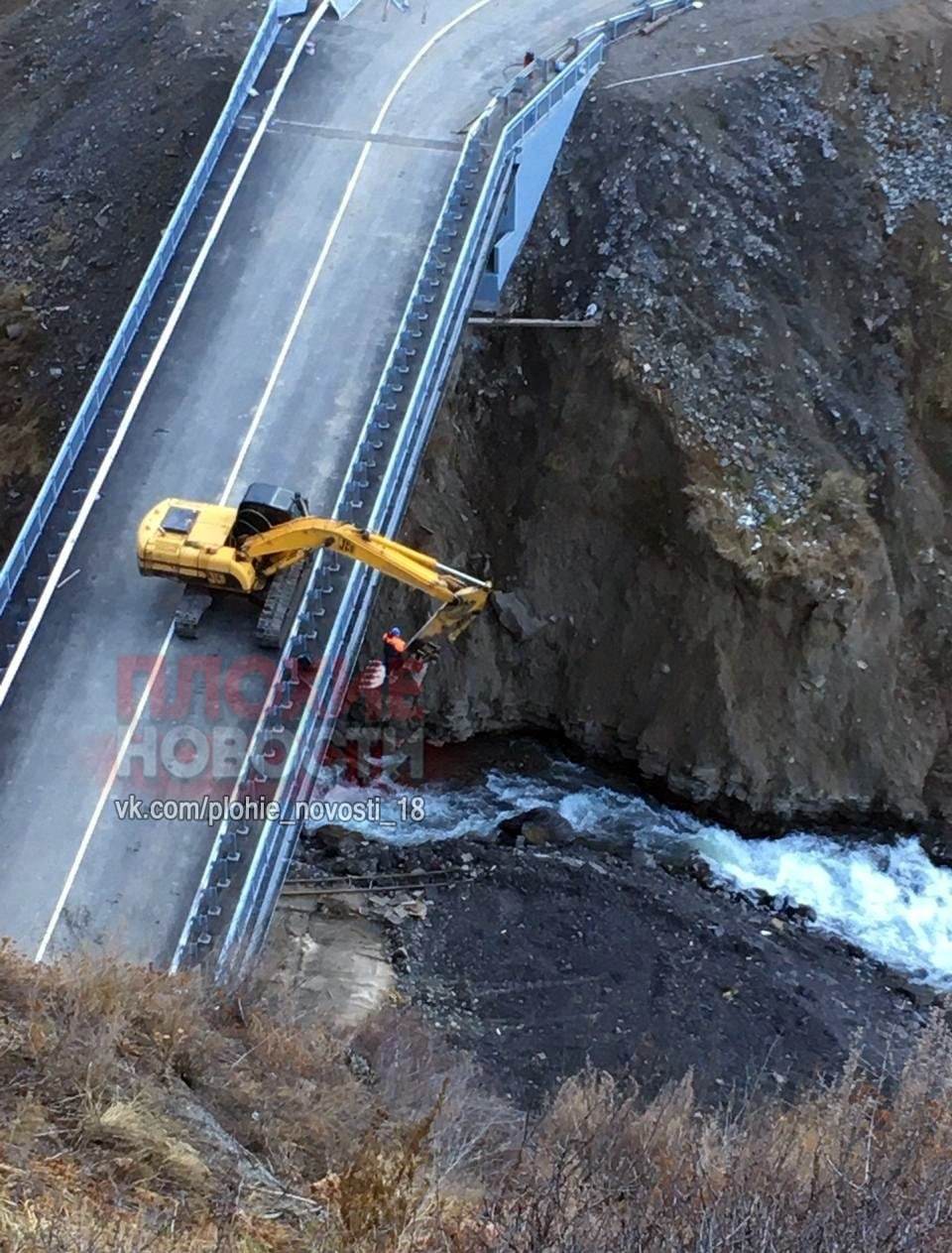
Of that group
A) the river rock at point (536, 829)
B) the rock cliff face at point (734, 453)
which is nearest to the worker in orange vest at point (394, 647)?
the rock cliff face at point (734, 453)

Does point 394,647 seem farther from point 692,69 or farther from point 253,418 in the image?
point 692,69

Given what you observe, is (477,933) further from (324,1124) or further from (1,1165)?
(1,1165)

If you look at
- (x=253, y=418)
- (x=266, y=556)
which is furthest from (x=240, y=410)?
(x=266, y=556)

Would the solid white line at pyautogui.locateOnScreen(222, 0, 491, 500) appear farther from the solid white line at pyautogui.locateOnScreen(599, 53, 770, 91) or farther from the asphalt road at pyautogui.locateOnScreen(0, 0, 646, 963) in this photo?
the solid white line at pyautogui.locateOnScreen(599, 53, 770, 91)

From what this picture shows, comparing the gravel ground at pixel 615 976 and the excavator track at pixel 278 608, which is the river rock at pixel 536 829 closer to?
the gravel ground at pixel 615 976

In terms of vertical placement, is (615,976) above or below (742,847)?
above

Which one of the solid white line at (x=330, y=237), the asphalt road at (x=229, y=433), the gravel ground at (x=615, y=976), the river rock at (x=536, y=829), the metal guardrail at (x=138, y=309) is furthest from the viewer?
the river rock at (x=536, y=829)

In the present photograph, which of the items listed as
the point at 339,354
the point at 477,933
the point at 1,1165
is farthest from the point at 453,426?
the point at 1,1165
